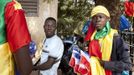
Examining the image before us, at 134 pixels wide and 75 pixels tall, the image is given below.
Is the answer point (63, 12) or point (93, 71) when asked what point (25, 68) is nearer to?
point (93, 71)

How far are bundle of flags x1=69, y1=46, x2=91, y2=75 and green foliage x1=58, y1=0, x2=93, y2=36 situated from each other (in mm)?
5273

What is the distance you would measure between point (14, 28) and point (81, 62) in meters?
2.09

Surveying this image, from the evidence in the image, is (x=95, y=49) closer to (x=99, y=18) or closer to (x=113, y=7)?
(x=99, y=18)

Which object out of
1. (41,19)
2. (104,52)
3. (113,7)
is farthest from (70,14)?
(104,52)

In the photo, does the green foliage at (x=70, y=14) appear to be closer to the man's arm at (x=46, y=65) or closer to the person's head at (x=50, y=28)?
the person's head at (x=50, y=28)

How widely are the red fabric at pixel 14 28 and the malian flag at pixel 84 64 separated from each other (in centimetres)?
203

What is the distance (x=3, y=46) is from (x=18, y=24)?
13 cm

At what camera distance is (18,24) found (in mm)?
1897

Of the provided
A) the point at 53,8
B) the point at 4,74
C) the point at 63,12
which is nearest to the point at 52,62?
the point at 4,74

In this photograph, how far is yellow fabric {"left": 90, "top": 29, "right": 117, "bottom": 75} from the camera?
12.8 feet

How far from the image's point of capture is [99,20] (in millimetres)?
4035

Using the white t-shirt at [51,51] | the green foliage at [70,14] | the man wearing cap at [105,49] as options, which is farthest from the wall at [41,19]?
the man wearing cap at [105,49]

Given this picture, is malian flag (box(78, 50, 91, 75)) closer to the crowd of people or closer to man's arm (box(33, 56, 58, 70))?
the crowd of people

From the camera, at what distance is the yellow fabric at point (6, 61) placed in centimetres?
195
